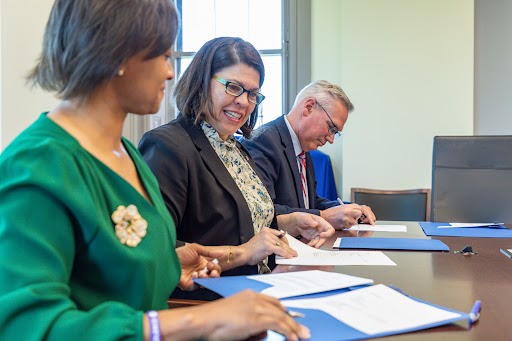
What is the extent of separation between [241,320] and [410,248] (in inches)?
47.8

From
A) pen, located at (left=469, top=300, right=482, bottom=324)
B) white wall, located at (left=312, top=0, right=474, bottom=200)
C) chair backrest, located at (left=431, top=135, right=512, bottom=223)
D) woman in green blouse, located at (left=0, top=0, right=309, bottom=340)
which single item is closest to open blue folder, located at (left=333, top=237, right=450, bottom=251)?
pen, located at (left=469, top=300, right=482, bottom=324)

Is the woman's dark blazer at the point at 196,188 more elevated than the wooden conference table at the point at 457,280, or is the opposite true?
the woman's dark blazer at the point at 196,188

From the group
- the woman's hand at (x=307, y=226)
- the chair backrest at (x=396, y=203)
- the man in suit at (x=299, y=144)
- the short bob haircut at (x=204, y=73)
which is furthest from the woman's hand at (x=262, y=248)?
the chair backrest at (x=396, y=203)

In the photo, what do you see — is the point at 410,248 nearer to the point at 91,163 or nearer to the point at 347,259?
the point at 347,259

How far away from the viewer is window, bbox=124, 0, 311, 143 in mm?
4594

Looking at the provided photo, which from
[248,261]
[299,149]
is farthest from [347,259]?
[299,149]

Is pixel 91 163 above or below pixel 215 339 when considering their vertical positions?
above

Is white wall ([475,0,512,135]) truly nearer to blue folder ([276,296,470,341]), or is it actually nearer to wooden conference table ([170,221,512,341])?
wooden conference table ([170,221,512,341])

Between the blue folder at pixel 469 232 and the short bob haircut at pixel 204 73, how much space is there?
104 centimetres

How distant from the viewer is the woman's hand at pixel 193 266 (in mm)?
1314

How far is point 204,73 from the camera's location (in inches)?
75.9

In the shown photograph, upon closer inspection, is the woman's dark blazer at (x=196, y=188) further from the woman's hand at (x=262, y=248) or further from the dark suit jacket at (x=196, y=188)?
the woman's hand at (x=262, y=248)

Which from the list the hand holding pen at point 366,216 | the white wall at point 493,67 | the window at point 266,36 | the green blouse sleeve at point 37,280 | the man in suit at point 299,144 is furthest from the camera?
the window at point 266,36

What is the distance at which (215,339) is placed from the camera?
31.3 inches
